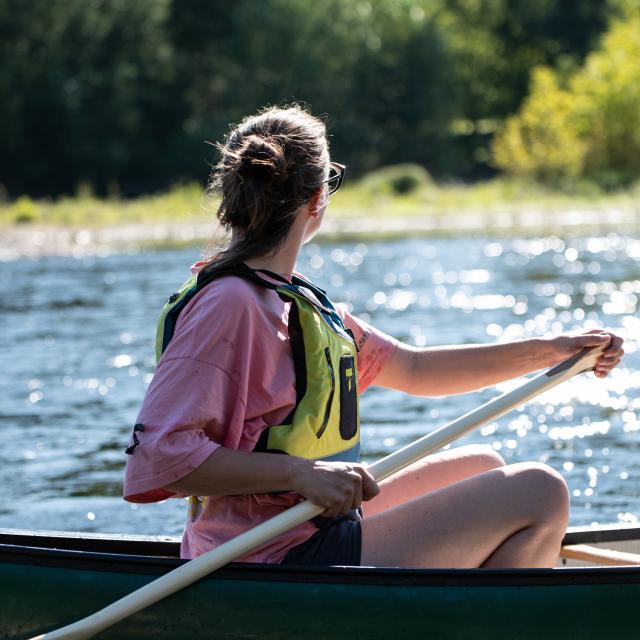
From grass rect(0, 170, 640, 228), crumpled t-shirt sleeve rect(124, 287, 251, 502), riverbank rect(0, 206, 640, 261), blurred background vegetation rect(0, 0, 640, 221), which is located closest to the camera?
crumpled t-shirt sleeve rect(124, 287, 251, 502)

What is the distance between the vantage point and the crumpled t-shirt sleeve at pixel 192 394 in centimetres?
259

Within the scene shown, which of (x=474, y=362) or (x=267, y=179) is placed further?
(x=474, y=362)

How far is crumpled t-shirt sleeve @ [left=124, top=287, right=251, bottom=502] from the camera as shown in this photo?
102 inches

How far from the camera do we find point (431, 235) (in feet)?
71.1

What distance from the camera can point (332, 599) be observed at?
280 centimetres

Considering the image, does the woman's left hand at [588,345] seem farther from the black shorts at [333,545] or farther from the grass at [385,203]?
the grass at [385,203]

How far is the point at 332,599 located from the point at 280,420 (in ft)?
1.28

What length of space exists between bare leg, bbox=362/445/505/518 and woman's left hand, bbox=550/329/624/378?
339 millimetres

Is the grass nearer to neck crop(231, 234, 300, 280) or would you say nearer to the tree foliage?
the tree foliage

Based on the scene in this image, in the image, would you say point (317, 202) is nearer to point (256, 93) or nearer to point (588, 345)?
point (588, 345)

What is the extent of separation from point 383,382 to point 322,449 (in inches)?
22.2

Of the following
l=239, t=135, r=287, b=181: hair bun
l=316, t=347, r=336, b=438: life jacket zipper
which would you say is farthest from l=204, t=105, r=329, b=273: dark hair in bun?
l=316, t=347, r=336, b=438: life jacket zipper

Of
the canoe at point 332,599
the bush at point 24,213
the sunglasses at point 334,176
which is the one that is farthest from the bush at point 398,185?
the canoe at point 332,599

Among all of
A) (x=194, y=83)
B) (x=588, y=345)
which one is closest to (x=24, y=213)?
(x=194, y=83)
